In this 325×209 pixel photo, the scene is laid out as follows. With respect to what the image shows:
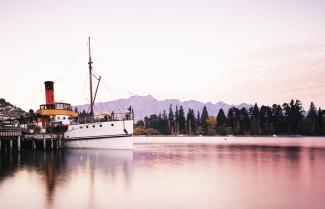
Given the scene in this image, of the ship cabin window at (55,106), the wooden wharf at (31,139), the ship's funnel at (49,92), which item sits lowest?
the wooden wharf at (31,139)

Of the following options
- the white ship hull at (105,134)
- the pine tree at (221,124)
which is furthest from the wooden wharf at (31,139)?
the pine tree at (221,124)

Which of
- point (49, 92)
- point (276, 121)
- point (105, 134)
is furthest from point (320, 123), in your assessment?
point (49, 92)

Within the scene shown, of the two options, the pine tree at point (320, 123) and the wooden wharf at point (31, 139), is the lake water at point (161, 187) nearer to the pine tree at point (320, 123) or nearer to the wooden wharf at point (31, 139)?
the wooden wharf at point (31, 139)

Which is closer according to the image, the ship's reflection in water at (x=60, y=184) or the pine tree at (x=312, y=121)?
the ship's reflection in water at (x=60, y=184)

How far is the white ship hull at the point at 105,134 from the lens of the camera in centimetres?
5181

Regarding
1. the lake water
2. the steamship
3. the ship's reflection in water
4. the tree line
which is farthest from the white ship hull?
the tree line

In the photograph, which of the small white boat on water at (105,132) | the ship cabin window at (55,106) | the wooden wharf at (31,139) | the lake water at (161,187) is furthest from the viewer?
the ship cabin window at (55,106)

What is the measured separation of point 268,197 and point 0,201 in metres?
15.2

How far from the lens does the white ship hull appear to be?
51812 mm

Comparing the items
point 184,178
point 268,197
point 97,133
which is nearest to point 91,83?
point 97,133

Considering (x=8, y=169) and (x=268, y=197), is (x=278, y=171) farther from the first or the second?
(x=8, y=169)

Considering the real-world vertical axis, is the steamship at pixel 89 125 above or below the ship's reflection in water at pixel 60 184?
above

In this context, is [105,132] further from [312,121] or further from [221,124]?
[221,124]

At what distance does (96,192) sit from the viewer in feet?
73.8
